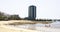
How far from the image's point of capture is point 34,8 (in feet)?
316

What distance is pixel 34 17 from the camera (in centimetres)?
9406

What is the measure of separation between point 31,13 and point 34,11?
365 centimetres

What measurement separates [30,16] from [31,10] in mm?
4554

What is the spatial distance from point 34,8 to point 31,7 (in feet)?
8.56

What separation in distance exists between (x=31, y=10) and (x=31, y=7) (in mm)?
1758

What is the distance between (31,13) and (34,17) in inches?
219

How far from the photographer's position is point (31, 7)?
322 ft

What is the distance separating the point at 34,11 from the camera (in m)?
95.8

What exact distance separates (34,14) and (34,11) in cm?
219

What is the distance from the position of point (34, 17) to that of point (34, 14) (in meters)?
1.71

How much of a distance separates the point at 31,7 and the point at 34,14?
5.79 m

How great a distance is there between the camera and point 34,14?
94.4 metres
